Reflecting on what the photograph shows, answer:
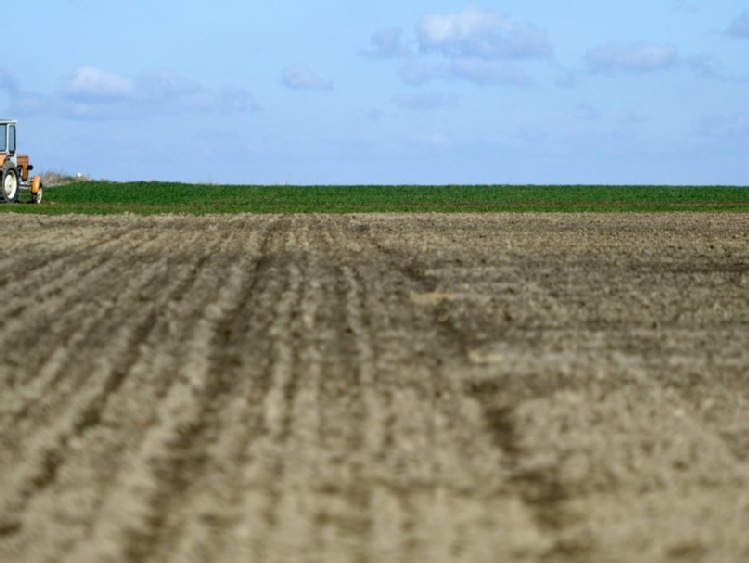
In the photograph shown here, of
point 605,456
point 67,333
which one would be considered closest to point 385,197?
point 67,333

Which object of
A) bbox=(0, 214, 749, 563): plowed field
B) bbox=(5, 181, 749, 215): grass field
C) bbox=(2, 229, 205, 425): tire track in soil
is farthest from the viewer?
bbox=(5, 181, 749, 215): grass field

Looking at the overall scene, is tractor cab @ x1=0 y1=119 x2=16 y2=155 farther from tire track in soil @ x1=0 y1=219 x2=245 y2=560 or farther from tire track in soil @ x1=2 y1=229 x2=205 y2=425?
tire track in soil @ x1=0 y1=219 x2=245 y2=560

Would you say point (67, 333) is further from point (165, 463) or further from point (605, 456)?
point (605, 456)

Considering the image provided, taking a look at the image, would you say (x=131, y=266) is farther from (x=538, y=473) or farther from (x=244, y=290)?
(x=538, y=473)

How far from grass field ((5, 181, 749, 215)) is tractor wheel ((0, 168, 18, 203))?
3721 mm

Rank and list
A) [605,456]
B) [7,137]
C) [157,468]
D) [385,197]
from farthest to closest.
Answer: [385,197] < [7,137] < [605,456] < [157,468]

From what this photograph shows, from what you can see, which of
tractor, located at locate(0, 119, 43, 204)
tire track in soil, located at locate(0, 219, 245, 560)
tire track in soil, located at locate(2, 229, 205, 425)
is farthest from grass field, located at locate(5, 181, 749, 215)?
tire track in soil, located at locate(0, 219, 245, 560)

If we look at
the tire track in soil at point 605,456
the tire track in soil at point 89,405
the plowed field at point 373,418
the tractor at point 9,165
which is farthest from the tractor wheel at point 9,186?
the tire track in soil at point 605,456

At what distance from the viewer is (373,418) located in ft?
22.5

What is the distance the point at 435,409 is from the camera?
23.2 ft

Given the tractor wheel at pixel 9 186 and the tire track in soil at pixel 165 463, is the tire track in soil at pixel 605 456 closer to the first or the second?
the tire track in soil at pixel 165 463

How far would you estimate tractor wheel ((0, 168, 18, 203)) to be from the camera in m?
36.6

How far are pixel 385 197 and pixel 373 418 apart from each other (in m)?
44.9

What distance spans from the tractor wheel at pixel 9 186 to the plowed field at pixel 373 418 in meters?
23.2
